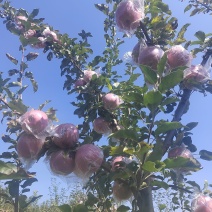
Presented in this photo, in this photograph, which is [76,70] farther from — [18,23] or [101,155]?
[101,155]

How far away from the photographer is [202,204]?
1.42m

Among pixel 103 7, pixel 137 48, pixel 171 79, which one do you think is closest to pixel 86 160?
pixel 171 79

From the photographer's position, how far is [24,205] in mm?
2008

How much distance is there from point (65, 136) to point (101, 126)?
2.24 feet

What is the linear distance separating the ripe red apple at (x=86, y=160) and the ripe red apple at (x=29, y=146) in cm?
18

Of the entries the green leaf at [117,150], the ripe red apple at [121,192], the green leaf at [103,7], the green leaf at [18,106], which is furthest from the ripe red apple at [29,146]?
the green leaf at [103,7]

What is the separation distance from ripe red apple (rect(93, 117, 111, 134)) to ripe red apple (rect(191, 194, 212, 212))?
0.74m

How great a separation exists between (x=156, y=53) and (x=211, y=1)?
109 cm

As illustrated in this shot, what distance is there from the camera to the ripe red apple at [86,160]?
4.38 feet

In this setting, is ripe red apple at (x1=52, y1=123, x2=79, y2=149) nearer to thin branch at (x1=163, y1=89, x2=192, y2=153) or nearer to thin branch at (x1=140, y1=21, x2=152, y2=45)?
thin branch at (x1=163, y1=89, x2=192, y2=153)

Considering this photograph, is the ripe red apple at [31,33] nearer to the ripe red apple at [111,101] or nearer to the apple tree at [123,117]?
the apple tree at [123,117]

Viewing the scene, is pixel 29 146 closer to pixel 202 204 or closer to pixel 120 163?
pixel 120 163

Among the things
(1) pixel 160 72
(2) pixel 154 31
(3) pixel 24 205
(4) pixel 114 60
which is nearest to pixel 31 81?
(4) pixel 114 60

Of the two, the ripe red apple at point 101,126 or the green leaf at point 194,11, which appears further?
the green leaf at point 194,11
